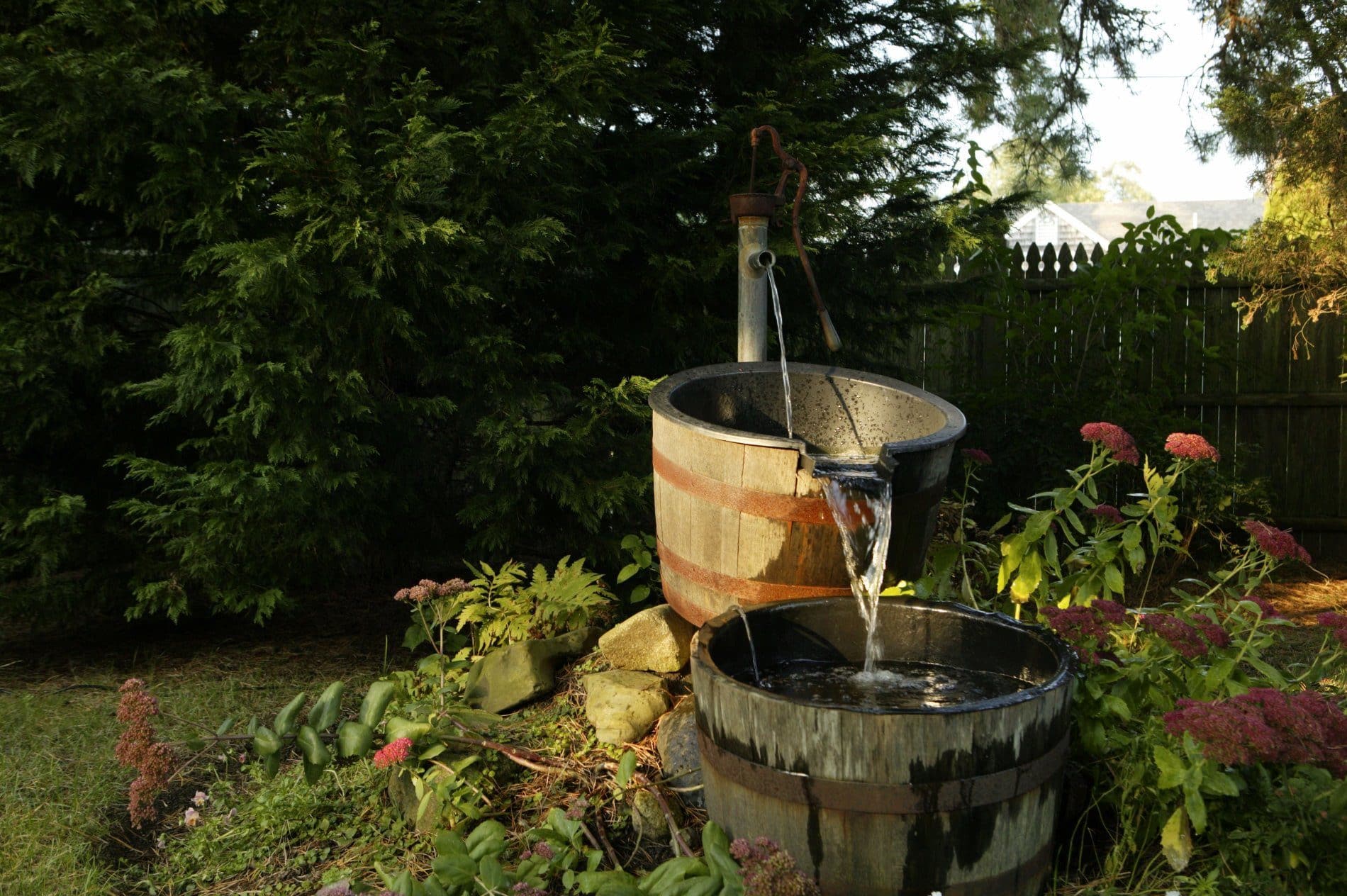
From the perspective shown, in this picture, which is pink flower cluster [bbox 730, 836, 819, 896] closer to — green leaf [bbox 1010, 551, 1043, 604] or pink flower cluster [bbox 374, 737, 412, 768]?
pink flower cluster [bbox 374, 737, 412, 768]

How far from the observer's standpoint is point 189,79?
12.5ft

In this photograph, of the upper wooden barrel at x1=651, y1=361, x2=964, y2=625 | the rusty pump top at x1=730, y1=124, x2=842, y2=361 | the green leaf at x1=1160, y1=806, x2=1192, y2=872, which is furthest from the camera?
the rusty pump top at x1=730, y1=124, x2=842, y2=361

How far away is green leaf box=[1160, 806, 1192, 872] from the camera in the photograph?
7.45ft

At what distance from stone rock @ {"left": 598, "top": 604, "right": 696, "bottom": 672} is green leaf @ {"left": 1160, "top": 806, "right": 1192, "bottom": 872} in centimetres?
149

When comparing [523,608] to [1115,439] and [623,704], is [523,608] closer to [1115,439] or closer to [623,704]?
[623,704]

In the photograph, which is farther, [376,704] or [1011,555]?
[1011,555]

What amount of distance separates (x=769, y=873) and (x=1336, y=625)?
1.56 meters

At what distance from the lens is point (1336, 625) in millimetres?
2480

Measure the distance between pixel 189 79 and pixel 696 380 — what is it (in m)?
2.13

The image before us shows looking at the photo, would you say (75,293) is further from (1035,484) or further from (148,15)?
(1035,484)

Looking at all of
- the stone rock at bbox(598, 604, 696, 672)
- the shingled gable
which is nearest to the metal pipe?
the stone rock at bbox(598, 604, 696, 672)

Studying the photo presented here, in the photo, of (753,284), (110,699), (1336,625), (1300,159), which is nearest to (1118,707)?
(1336,625)

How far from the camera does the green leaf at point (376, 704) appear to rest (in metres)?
2.84

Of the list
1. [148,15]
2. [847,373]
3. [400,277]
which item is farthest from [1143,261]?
[148,15]
